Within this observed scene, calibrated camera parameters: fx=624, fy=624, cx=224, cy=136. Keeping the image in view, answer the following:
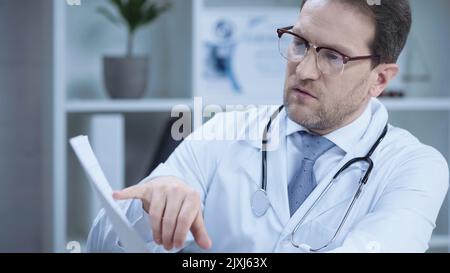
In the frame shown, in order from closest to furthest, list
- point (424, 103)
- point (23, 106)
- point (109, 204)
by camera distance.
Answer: point (109, 204), point (23, 106), point (424, 103)

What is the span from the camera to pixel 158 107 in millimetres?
1260

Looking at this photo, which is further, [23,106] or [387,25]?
[23,106]

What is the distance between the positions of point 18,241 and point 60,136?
0.34m

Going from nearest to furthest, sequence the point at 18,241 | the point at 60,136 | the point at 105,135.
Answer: the point at 18,241, the point at 105,135, the point at 60,136

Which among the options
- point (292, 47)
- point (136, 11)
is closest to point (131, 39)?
point (136, 11)

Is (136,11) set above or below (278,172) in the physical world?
above

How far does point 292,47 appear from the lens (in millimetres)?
897

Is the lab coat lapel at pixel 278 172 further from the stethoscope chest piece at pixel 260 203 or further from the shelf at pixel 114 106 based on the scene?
the shelf at pixel 114 106

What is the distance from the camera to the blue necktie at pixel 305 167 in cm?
88

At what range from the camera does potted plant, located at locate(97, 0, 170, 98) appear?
49.0 inches

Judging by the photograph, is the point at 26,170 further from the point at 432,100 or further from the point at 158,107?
the point at 432,100

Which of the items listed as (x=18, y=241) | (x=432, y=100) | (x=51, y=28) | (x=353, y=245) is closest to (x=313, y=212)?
(x=353, y=245)

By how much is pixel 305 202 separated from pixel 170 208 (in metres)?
0.20

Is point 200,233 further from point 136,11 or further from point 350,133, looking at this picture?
point 136,11
